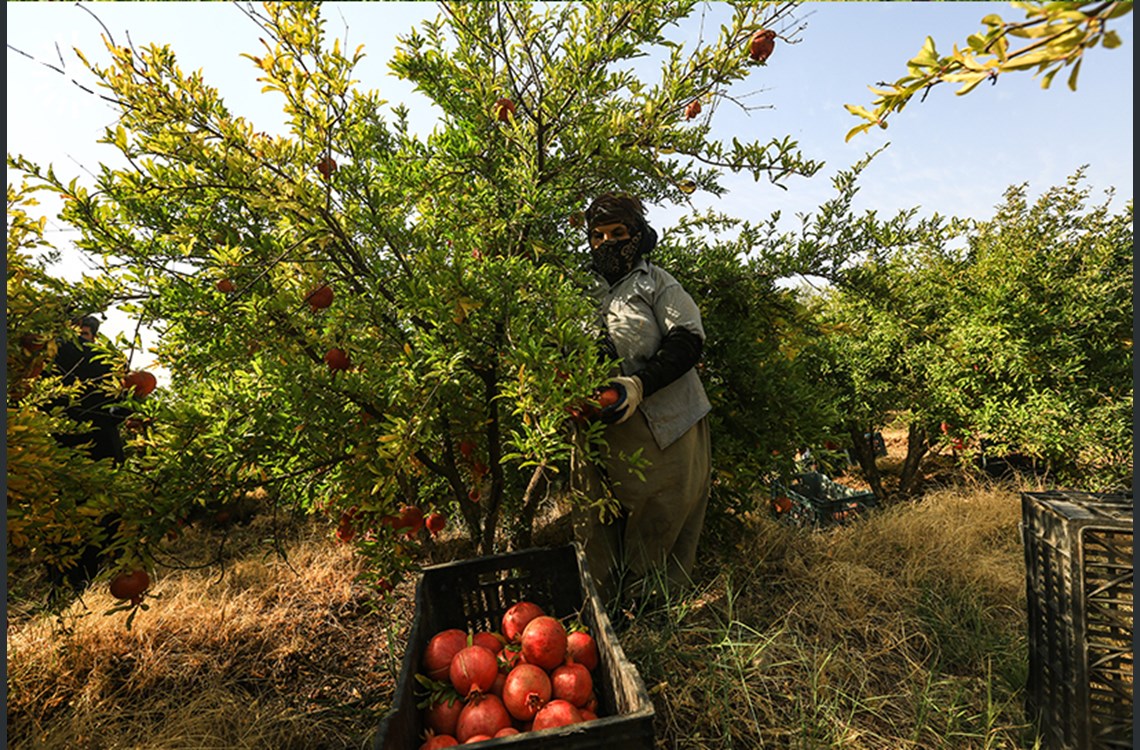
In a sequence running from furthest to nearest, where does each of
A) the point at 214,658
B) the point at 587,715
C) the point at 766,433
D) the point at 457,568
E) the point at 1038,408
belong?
the point at 1038,408
the point at 766,433
the point at 214,658
the point at 457,568
the point at 587,715

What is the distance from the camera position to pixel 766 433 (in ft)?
8.46

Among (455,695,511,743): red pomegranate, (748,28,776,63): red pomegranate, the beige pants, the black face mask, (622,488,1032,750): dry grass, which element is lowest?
(622,488,1032,750): dry grass

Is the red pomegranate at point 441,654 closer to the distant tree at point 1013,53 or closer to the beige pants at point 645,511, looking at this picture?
the beige pants at point 645,511

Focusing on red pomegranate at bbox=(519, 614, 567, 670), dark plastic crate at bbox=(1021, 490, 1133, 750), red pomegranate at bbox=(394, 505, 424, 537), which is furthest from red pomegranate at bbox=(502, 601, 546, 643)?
dark plastic crate at bbox=(1021, 490, 1133, 750)

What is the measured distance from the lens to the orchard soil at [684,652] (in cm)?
174

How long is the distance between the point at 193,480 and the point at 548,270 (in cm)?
132

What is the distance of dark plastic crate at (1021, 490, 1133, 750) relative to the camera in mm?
1424

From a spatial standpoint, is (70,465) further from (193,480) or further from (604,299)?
(604,299)

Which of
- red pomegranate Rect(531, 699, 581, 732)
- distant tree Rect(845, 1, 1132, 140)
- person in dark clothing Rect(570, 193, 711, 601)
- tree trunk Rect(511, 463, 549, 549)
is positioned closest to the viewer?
distant tree Rect(845, 1, 1132, 140)

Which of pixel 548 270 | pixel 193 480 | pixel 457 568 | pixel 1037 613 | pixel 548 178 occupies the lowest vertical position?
pixel 1037 613

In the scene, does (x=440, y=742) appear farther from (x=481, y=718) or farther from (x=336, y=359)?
(x=336, y=359)

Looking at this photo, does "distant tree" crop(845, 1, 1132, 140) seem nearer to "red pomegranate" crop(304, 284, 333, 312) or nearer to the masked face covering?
the masked face covering

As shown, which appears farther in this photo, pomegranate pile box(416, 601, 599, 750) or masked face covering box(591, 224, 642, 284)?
masked face covering box(591, 224, 642, 284)

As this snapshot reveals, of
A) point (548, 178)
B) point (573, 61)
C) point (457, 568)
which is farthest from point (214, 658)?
point (573, 61)
